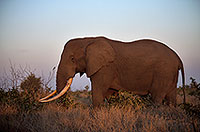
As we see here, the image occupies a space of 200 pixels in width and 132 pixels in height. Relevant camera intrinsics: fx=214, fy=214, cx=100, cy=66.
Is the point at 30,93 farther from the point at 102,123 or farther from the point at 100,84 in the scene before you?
the point at 102,123

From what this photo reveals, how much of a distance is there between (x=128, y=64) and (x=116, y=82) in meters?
0.73

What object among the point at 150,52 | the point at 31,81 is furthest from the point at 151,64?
the point at 31,81

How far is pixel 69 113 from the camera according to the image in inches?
239

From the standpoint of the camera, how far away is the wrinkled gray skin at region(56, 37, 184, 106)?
6992mm

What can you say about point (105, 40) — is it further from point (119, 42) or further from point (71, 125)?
point (71, 125)

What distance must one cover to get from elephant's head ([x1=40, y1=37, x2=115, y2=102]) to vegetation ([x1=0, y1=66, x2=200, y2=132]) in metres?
0.56

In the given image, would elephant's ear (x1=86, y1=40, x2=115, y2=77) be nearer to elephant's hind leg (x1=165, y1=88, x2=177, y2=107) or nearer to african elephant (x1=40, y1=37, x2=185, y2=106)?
african elephant (x1=40, y1=37, x2=185, y2=106)

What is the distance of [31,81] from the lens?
783 cm

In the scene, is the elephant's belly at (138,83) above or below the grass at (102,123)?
above

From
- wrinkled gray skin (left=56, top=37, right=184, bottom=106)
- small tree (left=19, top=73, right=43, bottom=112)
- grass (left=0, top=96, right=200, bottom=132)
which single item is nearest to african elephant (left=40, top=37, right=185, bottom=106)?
wrinkled gray skin (left=56, top=37, right=184, bottom=106)

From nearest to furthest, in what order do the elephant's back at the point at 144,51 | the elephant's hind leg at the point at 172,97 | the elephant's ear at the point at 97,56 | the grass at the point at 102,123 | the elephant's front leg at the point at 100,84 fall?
the grass at the point at 102,123, the elephant's front leg at the point at 100,84, the elephant's ear at the point at 97,56, the elephant's back at the point at 144,51, the elephant's hind leg at the point at 172,97

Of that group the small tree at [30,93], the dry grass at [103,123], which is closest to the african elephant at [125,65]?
the small tree at [30,93]

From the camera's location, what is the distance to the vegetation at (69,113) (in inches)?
194

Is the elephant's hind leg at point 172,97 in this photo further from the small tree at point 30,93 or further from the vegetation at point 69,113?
the small tree at point 30,93
